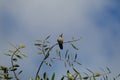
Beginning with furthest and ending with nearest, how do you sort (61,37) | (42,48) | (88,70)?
(42,48) < (61,37) < (88,70)

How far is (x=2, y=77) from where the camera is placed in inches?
107

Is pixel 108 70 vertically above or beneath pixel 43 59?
beneath

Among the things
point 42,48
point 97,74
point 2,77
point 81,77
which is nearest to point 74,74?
point 81,77

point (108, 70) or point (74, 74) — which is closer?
point (74, 74)

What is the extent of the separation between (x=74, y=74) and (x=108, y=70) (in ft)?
1.36

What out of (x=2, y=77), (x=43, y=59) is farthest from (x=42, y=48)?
(x=2, y=77)

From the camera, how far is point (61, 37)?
2654 millimetres

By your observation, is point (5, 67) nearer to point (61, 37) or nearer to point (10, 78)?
point (10, 78)

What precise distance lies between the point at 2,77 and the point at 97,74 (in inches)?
37.5

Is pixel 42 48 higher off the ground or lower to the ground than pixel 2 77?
higher

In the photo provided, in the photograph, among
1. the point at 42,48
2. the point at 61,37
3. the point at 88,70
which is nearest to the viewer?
the point at 88,70

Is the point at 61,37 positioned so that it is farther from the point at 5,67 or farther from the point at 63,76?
the point at 5,67

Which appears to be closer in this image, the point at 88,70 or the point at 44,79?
the point at 88,70

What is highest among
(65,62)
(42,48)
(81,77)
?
(42,48)
